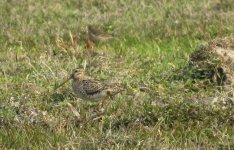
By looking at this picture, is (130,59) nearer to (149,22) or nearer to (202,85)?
(202,85)

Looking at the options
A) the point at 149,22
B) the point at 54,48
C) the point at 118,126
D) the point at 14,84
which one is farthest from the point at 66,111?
the point at 149,22

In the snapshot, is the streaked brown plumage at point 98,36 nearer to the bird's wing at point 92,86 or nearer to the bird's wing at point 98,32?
the bird's wing at point 98,32

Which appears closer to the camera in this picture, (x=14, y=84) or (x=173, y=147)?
(x=173, y=147)

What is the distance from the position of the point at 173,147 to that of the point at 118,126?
3.22 feet

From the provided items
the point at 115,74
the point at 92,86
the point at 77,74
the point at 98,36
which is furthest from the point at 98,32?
the point at 92,86

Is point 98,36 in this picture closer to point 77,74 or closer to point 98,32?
point 98,32

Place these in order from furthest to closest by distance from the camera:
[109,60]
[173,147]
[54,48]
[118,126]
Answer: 1. [54,48]
2. [109,60]
3. [118,126]
4. [173,147]

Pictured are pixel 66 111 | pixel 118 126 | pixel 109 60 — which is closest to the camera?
pixel 118 126

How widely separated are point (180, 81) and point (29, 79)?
1962 millimetres

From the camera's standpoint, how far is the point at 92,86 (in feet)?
A: 28.0

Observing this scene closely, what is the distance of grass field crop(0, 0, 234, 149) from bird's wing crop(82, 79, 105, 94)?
0.22 m

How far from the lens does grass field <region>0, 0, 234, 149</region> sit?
730 cm

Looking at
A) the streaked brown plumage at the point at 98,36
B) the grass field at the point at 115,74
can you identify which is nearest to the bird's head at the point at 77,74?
the grass field at the point at 115,74

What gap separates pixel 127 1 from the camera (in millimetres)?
16641
